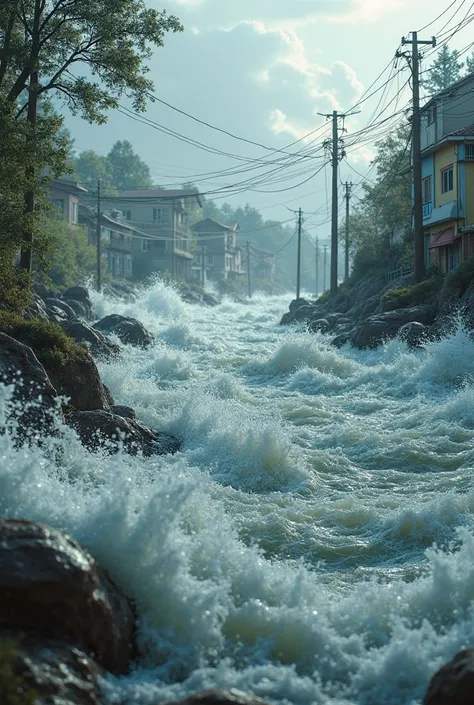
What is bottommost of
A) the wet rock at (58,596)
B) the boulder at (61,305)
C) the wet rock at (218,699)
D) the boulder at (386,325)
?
the wet rock at (218,699)

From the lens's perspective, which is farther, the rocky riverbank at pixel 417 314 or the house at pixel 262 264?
the house at pixel 262 264

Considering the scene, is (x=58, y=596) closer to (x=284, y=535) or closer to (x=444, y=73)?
(x=284, y=535)

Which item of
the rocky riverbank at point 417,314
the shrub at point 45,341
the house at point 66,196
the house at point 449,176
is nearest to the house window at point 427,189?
the house at point 449,176

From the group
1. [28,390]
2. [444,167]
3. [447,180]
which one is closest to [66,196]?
[444,167]

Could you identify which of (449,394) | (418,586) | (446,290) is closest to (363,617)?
(418,586)

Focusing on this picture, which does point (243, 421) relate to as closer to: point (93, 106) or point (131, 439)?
point (131, 439)

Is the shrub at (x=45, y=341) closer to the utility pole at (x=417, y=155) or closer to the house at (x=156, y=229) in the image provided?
the utility pole at (x=417, y=155)

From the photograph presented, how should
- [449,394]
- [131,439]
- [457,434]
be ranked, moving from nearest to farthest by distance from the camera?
[131,439], [457,434], [449,394]

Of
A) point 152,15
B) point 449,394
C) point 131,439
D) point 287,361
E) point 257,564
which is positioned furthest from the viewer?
point 287,361
